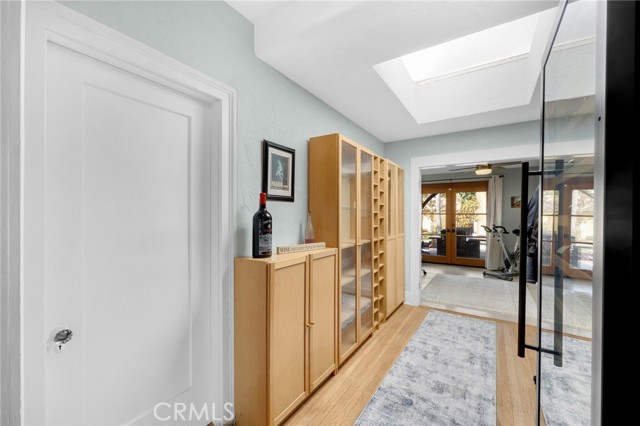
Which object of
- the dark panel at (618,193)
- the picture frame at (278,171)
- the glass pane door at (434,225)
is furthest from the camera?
the glass pane door at (434,225)

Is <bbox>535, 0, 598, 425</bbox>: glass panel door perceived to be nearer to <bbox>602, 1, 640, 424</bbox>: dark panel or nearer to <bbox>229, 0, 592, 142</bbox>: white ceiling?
<bbox>602, 1, 640, 424</bbox>: dark panel

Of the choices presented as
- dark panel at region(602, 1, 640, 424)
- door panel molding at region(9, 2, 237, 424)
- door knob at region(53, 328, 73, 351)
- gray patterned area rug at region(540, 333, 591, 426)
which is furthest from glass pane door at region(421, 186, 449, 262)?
door knob at region(53, 328, 73, 351)

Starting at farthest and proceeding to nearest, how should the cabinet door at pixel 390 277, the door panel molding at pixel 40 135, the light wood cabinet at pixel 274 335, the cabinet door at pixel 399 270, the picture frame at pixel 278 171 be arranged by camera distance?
the cabinet door at pixel 399 270 < the cabinet door at pixel 390 277 < the picture frame at pixel 278 171 < the light wood cabinet at pixel 274 335 < the door panel molding at pixel 40 135

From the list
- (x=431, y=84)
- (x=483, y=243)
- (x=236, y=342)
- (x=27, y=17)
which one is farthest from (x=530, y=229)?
(x=483, y=243)

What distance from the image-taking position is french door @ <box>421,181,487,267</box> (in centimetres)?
706

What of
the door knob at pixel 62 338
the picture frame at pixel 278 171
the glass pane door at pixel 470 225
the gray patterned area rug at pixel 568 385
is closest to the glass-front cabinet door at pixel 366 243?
the picture frame at pixel 278 171

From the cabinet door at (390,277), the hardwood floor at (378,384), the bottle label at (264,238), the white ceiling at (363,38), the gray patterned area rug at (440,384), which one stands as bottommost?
the hardwood floor at (378,384)

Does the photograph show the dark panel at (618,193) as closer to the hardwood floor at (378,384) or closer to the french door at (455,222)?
the hardwood floor at (378,384)

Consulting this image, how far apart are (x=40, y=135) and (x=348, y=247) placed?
6.70ft

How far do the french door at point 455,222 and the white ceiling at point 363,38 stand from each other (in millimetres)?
4786

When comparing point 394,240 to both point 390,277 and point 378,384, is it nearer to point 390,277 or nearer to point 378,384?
point 390,277

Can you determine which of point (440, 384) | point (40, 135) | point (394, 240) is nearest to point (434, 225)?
point (394, 240)

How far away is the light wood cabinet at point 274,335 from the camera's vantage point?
5.04 ft

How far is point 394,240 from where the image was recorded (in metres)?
3.51
